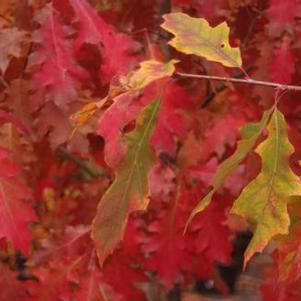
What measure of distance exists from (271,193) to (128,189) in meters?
0.18

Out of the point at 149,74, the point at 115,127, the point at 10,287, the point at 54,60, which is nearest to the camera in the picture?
the point at 149,74

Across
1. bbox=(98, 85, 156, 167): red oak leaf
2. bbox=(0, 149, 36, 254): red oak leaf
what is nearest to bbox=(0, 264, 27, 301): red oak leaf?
bbox=(0, 149, 36, 254): red oak leaf

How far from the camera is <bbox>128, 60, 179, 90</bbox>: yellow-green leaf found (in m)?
0.86

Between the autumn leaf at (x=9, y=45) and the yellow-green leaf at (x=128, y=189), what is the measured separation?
445 millimetres

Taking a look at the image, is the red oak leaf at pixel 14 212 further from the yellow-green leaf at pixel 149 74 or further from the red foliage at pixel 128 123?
the yellow-green leaf at pixel 149 74

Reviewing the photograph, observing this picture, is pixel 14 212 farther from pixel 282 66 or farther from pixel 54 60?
pixel 282 66

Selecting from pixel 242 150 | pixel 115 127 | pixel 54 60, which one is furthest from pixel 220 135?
pixel 242 150

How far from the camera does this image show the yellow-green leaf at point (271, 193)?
867 mm

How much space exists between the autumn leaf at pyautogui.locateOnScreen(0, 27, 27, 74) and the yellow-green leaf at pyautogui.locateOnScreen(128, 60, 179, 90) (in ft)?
1.63

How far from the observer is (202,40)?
0.94 meters

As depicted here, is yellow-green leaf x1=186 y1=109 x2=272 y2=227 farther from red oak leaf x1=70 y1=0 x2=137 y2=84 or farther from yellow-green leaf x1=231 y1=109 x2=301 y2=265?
red oak leaf x1=70 y1=0 x2=137 y2=84

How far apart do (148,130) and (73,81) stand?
0.42 m

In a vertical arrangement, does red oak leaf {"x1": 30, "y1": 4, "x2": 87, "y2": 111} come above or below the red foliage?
above

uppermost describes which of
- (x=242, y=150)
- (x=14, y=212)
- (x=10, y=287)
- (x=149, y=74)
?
(x=149, y=74)
